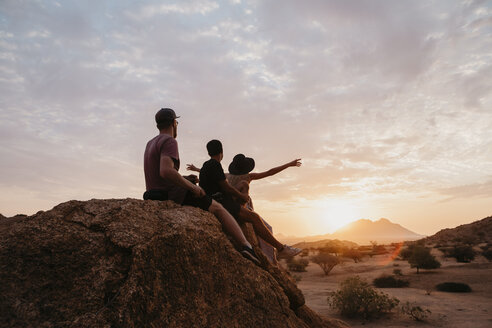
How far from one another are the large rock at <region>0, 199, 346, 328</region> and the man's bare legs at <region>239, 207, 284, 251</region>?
3.80 feet

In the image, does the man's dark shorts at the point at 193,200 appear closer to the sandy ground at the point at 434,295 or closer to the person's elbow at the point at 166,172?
the person's elbow at the point at 166,172

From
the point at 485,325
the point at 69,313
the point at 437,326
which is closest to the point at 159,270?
the point at 69,313

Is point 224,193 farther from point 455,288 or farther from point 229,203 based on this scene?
point 455,288

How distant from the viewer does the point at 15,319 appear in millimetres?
2115

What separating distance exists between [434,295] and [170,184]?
16.9 meters

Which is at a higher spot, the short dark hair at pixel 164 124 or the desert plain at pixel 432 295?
the short dark hair at pixel 164 124

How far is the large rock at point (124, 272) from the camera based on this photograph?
2.25m

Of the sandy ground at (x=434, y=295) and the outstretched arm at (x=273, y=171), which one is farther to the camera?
the sandy ground at (x=434, y=295)

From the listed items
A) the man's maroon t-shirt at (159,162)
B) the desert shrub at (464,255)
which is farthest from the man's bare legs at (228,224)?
the desert shrub at (464,255)

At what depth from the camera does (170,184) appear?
3.59 m

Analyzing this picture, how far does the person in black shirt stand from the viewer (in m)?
4.14

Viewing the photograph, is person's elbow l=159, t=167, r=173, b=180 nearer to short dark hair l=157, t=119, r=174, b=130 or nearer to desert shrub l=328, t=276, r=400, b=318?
short dark hair l=157, t=119, r=174, b=130

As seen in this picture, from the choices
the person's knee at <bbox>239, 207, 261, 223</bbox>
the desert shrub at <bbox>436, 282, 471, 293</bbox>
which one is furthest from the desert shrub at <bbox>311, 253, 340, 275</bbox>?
the person's knee at <bbox>239, 207, 261, 223</bbox>

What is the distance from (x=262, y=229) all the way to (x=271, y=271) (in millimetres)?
654
